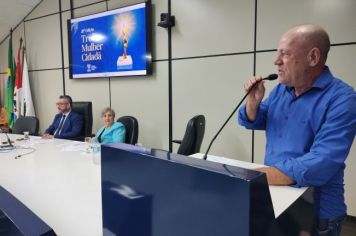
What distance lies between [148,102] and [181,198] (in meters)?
3.08

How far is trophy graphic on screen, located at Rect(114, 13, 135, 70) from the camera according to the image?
3584 mm

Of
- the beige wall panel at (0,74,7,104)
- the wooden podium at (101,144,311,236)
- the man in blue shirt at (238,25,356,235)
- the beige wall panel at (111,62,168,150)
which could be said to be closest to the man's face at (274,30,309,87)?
the man in blue shirt at (238,25,356,235)

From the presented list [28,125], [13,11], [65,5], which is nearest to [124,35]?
[65,5]

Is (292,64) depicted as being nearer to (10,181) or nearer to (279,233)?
(279,233)

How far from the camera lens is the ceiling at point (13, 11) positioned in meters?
4.62

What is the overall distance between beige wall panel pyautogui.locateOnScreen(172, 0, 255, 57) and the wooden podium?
2.37 metres

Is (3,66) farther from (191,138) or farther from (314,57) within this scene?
(314,57)

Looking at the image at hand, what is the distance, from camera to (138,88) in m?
3.69

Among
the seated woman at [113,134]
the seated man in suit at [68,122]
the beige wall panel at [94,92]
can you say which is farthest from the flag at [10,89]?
the seated woman at [113,134]

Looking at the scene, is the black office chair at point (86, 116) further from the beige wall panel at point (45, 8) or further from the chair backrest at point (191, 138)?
the beige wall panel at point (45, 8)

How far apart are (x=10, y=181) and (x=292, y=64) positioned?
1.55m

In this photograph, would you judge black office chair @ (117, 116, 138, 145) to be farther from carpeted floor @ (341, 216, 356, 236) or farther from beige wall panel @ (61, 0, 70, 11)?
beige wall panel @ (61, 0, 70, 11)

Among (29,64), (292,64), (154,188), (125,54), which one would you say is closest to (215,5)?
(125,54)

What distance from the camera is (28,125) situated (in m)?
3.59
